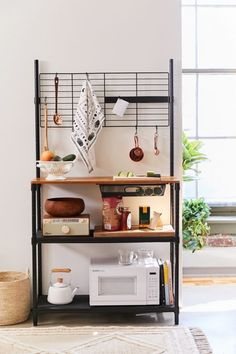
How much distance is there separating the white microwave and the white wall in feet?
2.09

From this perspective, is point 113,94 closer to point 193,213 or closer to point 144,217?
point 144,217

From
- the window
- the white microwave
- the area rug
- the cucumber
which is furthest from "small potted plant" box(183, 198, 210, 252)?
the cucumber

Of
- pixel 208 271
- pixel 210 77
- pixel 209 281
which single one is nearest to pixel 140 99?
pixel 210 77

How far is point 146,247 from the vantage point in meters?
4.13

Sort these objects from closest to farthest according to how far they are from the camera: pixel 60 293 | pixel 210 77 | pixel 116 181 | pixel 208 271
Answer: pixel 116 181, pixel 60 293, pixel 208 271, pixel 210 77

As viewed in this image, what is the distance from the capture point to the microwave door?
3.81 meters

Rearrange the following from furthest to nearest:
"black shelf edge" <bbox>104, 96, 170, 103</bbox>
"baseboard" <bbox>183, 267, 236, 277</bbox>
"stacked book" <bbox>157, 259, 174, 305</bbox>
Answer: "baseboard" <bbox>183, 267, 236, 277</bbox>
"black shelf edge" <bbox>104, 96, 170, 103</bbox>
"stacked book" <bbox>157, 259, 174, 305</bbox>

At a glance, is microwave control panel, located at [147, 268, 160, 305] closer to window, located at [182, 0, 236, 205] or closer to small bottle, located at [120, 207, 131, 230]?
small bottle, located at [120, 207, 131, 230]

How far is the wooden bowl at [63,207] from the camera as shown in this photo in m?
Answer: 3.81

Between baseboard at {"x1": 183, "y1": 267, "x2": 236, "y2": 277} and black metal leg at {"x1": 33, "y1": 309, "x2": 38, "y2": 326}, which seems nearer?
black metal leg at {"x1": 33, "y1": 309, "x2": 38, "y2": 326}

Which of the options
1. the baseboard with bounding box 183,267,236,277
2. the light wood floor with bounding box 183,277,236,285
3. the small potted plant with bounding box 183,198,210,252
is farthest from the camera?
the baseboard with bounding box 183,267,236,277

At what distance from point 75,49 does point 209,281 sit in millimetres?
2045

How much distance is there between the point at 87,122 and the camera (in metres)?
3.90

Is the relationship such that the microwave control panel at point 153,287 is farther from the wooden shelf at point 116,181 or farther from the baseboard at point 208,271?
the baseboard at point 208,271
